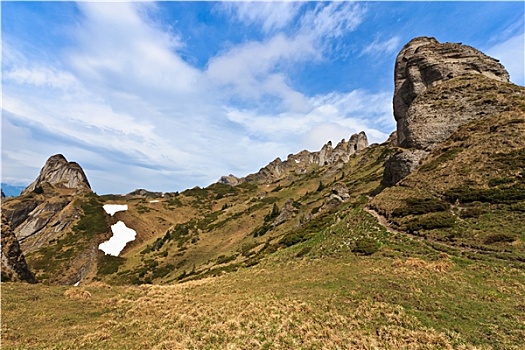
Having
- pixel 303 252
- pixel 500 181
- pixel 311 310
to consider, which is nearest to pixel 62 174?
pixel 303 252

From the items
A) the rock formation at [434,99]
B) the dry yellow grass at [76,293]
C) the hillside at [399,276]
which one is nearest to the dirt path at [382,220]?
the hillside at [399,276]

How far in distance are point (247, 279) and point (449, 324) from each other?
19450 mm

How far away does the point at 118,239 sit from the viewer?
97625 millimetres

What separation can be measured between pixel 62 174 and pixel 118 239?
97.6m

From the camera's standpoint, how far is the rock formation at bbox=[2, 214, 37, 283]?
100 ft

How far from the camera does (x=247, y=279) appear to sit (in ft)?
101

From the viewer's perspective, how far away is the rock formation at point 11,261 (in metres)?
30.6

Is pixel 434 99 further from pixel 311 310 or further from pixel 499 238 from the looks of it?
pixel 311 310

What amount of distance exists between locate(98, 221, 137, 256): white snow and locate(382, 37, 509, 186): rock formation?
8226 centimetres

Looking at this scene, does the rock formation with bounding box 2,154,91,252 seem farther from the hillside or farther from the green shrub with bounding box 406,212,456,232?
the green shrub with bounding box 406,212,456,232

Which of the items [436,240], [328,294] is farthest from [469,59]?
[328,294]

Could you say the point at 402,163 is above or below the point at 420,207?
above

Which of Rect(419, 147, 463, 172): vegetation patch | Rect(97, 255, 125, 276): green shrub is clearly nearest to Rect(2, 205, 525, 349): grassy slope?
Rect(419, 147, 463, 172): vegetation patch

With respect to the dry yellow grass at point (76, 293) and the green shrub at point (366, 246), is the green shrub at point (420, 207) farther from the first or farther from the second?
the dry yellow grass at point (76, 293)
